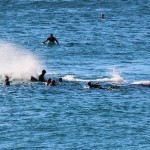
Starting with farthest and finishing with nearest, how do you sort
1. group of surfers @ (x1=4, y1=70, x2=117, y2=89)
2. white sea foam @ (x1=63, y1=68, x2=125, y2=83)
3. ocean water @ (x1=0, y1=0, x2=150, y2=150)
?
white sea foam @ (x1=63, y1=68, x2=125, y2=83)
group of surfers @ (x1=4, y1=70, x2=117, y2=89)
ocean water @ (x1=0, y1=0, x2=150, y2=150)

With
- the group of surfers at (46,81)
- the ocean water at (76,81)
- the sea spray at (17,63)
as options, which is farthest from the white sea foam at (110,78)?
the sea spray at (17,63)

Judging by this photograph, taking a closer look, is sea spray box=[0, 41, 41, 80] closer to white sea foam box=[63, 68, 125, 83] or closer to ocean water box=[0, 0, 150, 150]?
ocean water box=[0, 0, 150, 150]

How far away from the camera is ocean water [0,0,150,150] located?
48812 mm

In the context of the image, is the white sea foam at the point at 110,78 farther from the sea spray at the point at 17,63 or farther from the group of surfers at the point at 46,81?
the sea spray at the point at 17,63

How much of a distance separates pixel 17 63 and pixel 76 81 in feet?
25.8

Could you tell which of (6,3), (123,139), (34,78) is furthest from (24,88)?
(6,3)

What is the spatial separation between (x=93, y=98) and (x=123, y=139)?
9.13 meters

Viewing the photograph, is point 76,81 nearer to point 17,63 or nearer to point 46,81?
point 46,81

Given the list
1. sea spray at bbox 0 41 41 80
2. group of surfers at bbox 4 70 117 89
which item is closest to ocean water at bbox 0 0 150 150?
sea spray at bbox 0 41 41 80

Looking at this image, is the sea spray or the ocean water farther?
the sea spray

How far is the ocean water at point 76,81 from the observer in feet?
160

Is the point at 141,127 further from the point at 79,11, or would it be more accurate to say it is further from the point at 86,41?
the point at 79,11

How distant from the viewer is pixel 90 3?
119m

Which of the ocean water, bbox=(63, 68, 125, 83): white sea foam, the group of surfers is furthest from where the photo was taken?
bbox=(63, 68, 125, 83): white sea foam
